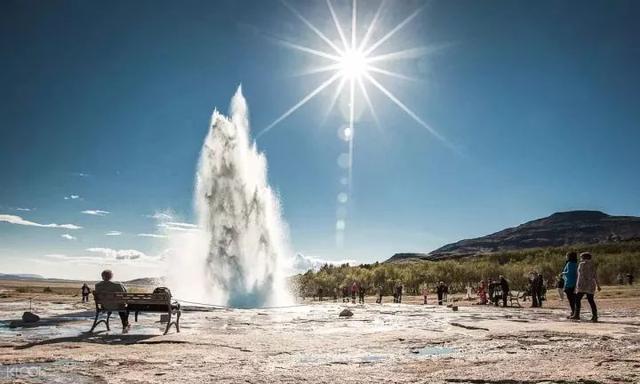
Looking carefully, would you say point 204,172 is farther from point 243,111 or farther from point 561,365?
point 561,365

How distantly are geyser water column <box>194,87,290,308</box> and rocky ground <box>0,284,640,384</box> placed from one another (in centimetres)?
1823

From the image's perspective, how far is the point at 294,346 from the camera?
988 cm

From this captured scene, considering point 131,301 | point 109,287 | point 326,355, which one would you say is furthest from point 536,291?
point 109,287

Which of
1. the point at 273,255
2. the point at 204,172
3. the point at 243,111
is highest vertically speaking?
the point at 243,111

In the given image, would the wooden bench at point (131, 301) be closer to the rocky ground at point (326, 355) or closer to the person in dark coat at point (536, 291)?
the rocky ground at point (326, 355)

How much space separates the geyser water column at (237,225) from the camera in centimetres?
3134

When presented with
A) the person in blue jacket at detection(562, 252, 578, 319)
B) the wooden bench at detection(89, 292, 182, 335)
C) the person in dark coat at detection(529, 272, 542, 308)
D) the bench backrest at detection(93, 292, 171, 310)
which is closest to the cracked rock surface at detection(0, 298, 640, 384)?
the wooden bench at detection(89, 292, 182, 335)

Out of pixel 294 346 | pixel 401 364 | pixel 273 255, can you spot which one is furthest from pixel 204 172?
pixel 401 364

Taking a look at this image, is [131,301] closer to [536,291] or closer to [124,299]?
[124,299]

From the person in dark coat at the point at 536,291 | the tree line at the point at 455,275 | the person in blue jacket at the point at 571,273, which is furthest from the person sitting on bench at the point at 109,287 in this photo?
the tree line at the point at 455,275

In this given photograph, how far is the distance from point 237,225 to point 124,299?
2174 cm

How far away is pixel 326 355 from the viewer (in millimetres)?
8742

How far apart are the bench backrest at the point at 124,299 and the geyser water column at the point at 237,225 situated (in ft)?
55.9

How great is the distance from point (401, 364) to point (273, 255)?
2672 cm
